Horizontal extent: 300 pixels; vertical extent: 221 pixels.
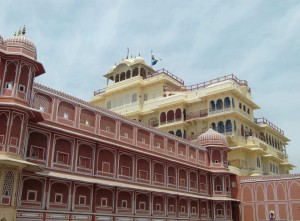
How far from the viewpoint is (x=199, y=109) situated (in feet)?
159

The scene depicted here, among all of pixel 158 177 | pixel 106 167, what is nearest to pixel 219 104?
pixel 158 177

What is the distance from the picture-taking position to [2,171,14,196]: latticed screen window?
2027 centimetres

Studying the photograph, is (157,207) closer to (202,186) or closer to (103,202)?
(103,202)

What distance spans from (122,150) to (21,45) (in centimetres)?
1162

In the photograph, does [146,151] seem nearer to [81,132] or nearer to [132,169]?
[132,169]

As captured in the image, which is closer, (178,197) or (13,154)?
(13,154)

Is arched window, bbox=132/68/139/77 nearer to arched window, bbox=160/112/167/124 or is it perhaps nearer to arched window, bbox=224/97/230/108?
arched window, bbox=160/112/167/124

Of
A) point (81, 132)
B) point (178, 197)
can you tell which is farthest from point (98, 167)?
point (178, 197)

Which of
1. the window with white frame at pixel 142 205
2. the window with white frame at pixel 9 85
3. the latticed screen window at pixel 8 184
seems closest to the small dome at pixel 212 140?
the window with white frame at pixel 142 205

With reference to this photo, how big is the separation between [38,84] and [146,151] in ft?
38.6

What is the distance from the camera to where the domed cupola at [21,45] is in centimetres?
2292

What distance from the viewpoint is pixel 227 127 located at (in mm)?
45594

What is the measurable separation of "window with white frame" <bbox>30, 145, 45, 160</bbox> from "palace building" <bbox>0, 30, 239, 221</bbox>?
65mm

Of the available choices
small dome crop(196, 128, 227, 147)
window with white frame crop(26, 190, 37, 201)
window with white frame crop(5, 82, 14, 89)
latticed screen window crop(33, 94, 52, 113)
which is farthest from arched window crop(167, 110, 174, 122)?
window with white frame crop(5, 82, 14, 89)
